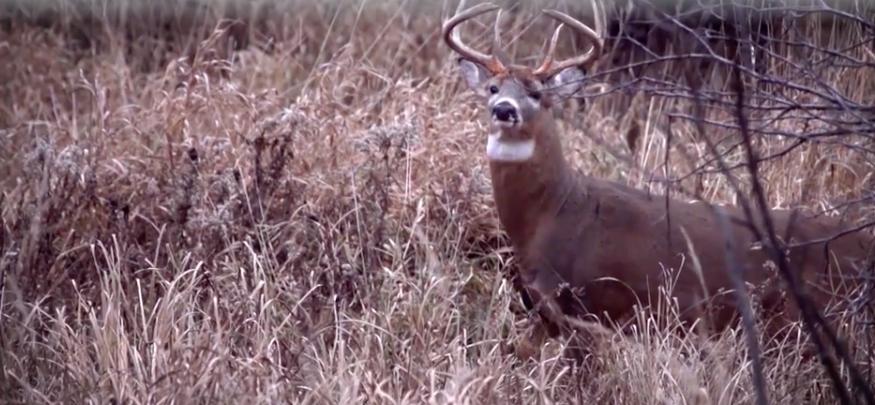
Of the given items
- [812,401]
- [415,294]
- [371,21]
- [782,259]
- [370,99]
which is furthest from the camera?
[371,21]

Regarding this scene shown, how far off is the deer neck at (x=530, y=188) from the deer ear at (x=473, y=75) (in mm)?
398

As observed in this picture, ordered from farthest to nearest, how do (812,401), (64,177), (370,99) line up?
(370,99), (64,177), (812,401)

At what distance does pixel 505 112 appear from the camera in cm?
577

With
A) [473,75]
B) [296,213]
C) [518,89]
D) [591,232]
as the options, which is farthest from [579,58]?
[296,213]

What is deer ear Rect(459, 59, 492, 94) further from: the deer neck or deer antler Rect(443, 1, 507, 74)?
the deer neck

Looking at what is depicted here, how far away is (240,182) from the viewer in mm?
5934

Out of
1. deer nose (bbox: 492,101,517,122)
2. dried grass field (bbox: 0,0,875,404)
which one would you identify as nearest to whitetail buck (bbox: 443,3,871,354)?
deer nose (bbox: 492,101,517,122)

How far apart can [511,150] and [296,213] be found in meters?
0.90

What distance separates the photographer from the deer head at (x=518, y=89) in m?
5.81

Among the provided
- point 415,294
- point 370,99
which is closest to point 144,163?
point 370,99

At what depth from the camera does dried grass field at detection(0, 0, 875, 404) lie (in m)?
4.48

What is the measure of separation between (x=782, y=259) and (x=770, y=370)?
2.18m

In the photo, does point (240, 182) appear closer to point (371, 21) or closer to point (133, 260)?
point (133, 260)

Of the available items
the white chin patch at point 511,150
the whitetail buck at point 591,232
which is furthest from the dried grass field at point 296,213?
the white chin patch at point 511,150
